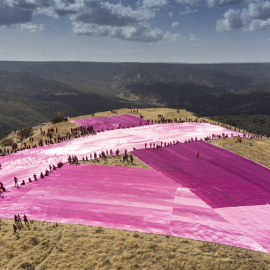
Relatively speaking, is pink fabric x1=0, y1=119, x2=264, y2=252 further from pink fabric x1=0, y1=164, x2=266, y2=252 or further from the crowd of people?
the crowd of people

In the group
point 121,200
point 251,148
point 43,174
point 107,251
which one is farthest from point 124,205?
point 251,148

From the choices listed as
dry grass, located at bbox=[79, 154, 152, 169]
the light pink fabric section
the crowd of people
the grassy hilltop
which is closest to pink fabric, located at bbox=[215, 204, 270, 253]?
the grassy hilltop

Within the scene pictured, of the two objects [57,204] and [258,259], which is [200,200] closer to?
[258,259]

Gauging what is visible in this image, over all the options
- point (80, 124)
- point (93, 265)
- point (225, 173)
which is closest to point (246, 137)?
point (225, 173)

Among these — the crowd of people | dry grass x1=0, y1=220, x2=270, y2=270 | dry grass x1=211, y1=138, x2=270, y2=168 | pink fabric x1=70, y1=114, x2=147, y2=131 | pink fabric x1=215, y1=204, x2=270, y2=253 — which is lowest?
dry grass x1=0, y1=220, x2=270, y2=270

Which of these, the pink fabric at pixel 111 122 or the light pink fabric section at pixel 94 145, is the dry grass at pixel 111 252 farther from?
the pink fabric at pixel 111 122

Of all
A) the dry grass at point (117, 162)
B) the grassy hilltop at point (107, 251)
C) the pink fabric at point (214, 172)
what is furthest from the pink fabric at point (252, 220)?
the dry grass at point (117, 162)
